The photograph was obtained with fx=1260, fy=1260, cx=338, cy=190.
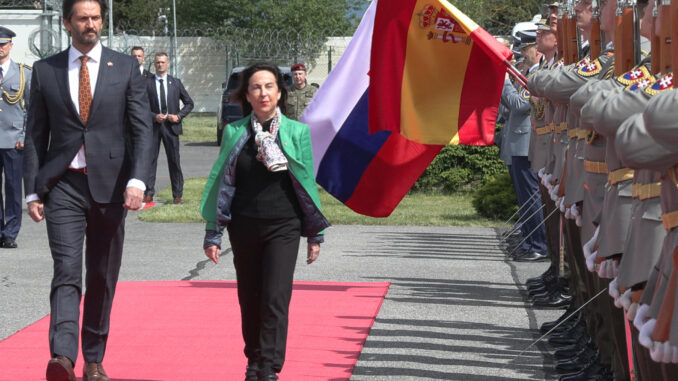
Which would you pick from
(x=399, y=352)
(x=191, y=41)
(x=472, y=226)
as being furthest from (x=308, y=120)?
(x=191, y=41)

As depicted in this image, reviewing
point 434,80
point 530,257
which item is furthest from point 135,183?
point 530,257

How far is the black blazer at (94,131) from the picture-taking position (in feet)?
21.1

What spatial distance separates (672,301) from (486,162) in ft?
47.6

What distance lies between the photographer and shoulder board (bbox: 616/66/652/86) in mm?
5148

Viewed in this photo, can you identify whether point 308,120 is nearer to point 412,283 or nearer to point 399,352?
point 412,283

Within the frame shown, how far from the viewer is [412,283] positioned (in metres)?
10.4

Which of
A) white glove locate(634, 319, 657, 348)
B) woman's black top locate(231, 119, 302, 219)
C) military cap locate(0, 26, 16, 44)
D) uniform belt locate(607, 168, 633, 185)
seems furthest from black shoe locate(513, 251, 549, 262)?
white glove locate(634, 319, 657, 348)

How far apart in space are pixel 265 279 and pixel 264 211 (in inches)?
Result: 13.2

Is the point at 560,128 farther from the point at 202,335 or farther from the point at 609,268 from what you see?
the point at 202,335

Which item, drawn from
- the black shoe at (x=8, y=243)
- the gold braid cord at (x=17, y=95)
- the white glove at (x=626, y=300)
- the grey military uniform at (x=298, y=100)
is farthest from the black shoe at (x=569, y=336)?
the grey military uniform at (x=298, y=100)

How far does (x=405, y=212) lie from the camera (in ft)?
54.7

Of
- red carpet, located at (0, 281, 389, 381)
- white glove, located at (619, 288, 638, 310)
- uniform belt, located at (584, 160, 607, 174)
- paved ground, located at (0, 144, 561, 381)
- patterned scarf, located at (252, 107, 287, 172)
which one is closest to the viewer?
white glove, located at (619, 288, 638, 310)

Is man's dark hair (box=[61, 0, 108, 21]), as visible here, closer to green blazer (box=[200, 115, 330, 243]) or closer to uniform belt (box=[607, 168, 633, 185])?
green blazer (box=[200, 115, 330, 243])

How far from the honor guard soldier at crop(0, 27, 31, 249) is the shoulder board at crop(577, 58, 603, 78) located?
7.11 meters
